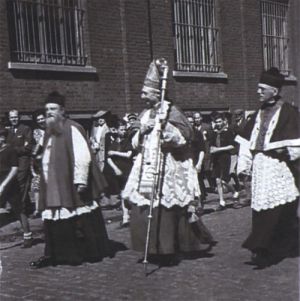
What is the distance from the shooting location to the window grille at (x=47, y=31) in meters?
10.2

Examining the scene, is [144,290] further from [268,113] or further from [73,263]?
[268,113]

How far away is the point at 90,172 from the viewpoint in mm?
6355

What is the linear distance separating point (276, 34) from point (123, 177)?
5.36 meters

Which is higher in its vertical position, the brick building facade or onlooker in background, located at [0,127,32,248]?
the brick building facade

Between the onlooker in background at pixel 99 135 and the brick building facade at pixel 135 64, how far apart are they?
567 millimetres

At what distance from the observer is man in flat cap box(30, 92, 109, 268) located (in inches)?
244

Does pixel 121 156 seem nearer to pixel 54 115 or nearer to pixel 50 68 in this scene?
pixel 50 68

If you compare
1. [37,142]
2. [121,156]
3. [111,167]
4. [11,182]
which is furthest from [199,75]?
[11,182]

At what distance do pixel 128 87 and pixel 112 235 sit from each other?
4707 mm

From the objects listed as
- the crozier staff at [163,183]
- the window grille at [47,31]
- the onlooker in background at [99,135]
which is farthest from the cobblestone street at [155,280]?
the window grille at [47,31]

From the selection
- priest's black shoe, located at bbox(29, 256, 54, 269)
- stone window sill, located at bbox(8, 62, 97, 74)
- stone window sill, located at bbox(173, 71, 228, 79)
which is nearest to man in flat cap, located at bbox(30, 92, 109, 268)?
priest's black shoe, located at bbox(29, 256, 54, 269)

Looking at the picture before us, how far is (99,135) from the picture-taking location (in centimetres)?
1009

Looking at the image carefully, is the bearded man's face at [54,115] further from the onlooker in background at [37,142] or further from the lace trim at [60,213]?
the onlooker in background at [37,142]

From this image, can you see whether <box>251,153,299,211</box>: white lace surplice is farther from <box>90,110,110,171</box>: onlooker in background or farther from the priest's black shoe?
<box>90,110,110,171</box>: onlooker in background
